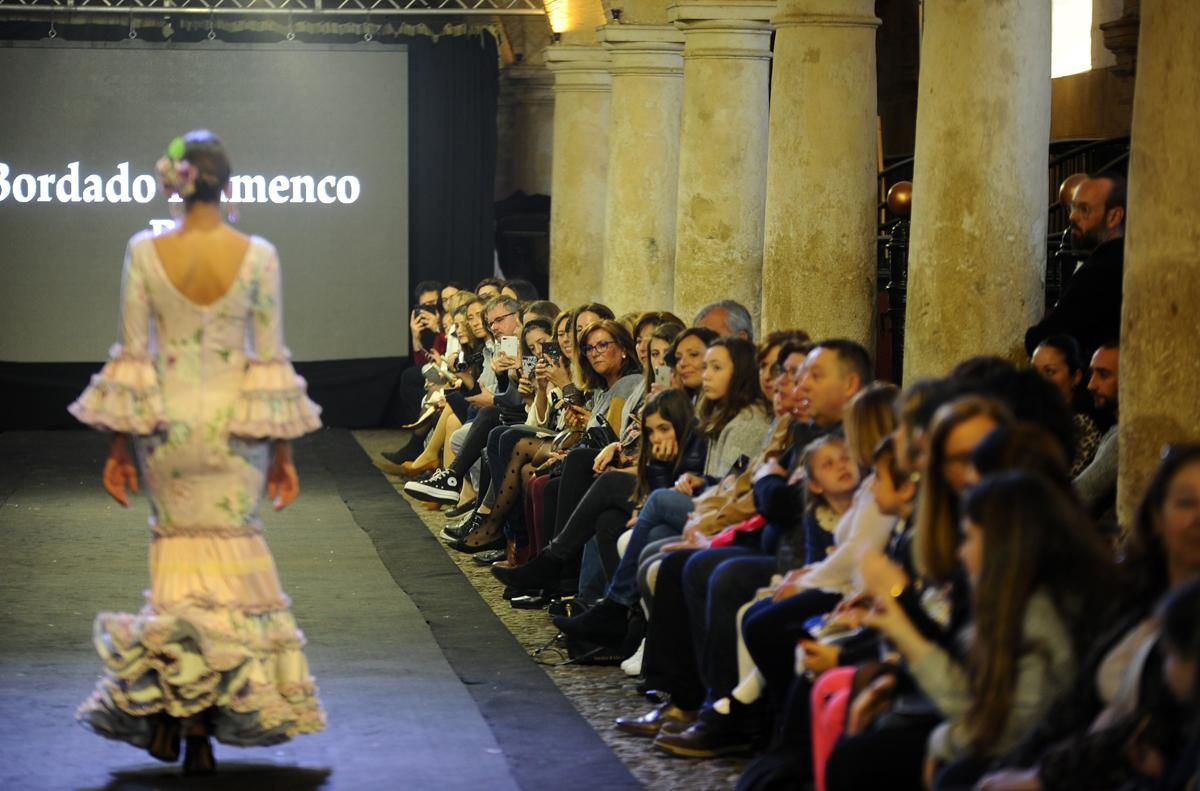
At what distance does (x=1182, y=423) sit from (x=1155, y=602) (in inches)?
64.1

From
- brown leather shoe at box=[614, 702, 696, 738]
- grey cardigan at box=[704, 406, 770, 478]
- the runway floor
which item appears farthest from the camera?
grey cardigan at box=[704, 406, 770, 478]

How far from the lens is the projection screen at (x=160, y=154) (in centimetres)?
1609

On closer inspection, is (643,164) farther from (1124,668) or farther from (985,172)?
(1124,668)

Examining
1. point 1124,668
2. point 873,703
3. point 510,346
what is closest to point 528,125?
point 510,346

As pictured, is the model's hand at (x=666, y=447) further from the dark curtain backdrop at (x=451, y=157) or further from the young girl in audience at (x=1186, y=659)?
the dark curtain backdrop at (x=451, y=157)

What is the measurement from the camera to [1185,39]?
489 cm

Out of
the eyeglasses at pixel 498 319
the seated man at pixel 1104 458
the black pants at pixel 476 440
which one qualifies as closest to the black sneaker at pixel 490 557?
the black pants at pixel 476 440

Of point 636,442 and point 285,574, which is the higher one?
point 636,442

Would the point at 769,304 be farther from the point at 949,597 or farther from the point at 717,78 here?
the point at 949,597

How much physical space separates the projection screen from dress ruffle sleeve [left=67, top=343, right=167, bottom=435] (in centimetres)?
1130

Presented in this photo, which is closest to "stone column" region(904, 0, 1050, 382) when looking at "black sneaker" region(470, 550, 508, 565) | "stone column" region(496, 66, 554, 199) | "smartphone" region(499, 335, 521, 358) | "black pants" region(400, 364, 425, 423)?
"black sneaker" region(470, 550, 508, 565)

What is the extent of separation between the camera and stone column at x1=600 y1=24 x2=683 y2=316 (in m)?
12.4

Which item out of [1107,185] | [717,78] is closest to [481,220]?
[717,78]

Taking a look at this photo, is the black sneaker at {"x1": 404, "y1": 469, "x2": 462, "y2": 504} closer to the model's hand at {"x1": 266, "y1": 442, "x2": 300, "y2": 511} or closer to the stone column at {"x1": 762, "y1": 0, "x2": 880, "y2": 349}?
the stone column at {"x1": 762, "y1": 0, "x2": 880, "y2": 349}
